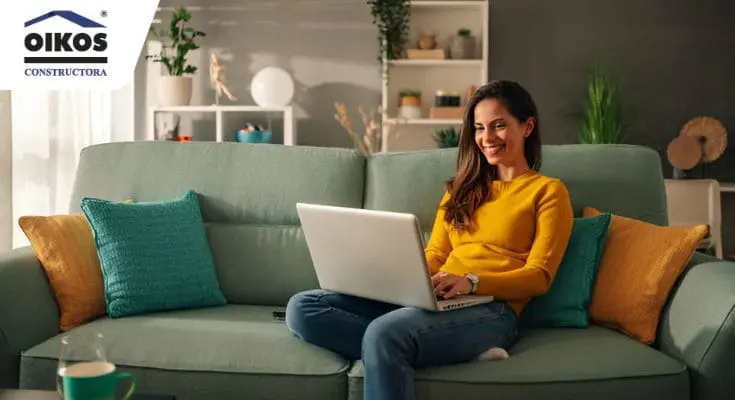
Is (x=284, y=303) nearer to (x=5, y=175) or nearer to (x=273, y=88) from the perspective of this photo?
(x=5, y=175)

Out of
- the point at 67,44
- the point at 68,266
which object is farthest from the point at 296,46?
the point at 68,266

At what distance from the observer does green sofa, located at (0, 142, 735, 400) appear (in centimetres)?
216

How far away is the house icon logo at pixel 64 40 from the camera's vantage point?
4.58 meters

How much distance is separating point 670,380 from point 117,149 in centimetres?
181

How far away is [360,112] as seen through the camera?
529 cm

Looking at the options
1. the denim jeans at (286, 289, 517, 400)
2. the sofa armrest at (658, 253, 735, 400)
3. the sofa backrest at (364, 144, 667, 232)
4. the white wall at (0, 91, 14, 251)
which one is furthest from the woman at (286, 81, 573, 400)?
the white wall at (0, 91, 14, 251)

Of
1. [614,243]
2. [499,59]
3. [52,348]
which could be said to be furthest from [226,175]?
[499,59]

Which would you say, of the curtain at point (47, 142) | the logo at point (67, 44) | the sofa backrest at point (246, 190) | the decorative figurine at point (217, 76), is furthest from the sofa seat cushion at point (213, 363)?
the decorative figurine at point (217, 76)

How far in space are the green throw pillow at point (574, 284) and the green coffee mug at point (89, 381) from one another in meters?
1.34

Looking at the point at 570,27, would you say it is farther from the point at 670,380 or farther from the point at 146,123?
the point at 670,380

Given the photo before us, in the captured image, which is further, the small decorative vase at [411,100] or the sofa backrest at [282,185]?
A: the small decorative vase at [411,100]

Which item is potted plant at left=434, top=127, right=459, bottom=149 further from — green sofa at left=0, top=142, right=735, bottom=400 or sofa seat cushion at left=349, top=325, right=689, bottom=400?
sofa seat cushion at left=349, top=325, right=689, bottom=400

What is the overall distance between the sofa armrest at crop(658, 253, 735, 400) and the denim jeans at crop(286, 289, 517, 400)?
40 centimetres

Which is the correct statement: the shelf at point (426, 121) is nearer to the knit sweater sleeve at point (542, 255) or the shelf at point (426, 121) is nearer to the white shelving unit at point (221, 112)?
the white shelving unit at point (221, 112)
